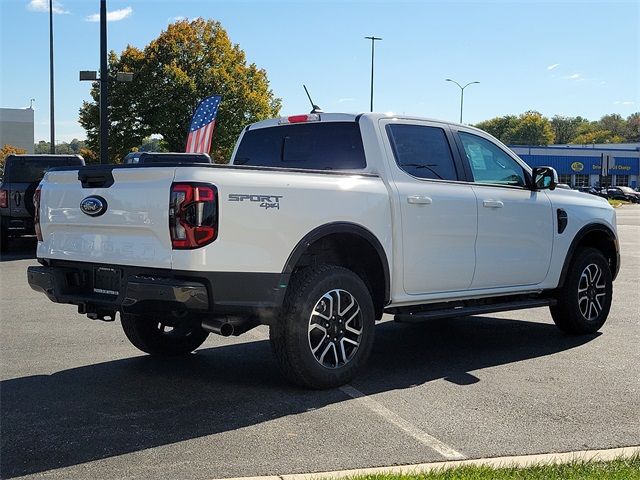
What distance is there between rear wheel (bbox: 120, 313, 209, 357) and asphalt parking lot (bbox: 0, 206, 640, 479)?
128mm

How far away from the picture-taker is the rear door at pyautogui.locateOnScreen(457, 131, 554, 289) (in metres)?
6.58

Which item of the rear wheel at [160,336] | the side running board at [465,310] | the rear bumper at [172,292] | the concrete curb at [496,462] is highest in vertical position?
the rear bumper at [172,292]

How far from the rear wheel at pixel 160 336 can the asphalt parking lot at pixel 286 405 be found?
0.13 metres

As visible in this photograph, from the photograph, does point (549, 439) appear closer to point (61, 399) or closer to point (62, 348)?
point (61, 399)

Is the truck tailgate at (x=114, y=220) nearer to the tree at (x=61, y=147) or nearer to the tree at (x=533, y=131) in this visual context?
the tree at (x=61, y=147)

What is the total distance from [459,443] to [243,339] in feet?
11.1

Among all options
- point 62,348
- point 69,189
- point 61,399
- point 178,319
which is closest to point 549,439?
point 178,319

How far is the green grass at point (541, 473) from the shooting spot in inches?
148

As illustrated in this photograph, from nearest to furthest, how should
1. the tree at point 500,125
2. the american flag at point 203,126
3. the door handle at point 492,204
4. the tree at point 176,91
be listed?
the door handle at point 492,204 < the american flag at point 203,126 < the tree at point 176,91 < the tree at point 500,125

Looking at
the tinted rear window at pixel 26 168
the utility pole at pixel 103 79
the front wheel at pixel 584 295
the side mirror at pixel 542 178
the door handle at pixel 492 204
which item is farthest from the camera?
the utility pole at pixel 103 79

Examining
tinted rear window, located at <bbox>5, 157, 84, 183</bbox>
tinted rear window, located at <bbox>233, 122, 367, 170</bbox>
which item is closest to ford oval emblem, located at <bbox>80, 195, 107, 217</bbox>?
tinted rear window, located at <bbox>233, 122, 367, 170</bbox>

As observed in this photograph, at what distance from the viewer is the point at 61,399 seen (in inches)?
203

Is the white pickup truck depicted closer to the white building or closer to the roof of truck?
the roof of truck

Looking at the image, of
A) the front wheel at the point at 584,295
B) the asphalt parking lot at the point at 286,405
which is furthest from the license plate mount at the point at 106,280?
the front wheel at the point at 584,295
